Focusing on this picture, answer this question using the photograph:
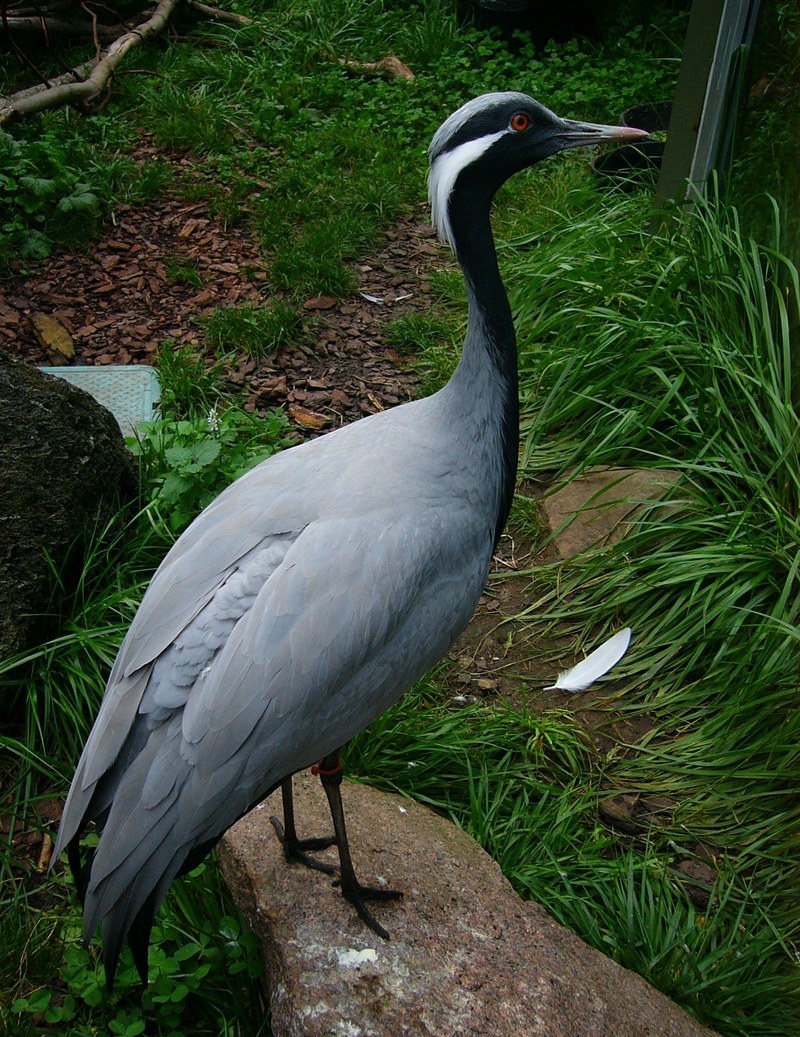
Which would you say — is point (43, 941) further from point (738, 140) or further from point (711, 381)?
point (738, 140)

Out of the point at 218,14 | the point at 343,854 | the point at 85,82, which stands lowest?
the point at 343,854

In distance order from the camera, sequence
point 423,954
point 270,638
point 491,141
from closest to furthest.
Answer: point 270,638 < point 423,954 < point 491,141

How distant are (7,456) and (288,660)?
1405 mm

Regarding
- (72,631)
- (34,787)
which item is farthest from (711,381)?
(34,787)

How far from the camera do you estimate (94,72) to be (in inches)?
255

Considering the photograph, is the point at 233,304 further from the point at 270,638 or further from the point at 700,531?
the point at 270,638

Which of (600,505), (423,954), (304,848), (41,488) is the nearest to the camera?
(423,954)

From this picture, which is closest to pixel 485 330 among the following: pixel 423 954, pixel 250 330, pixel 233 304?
pixel 423 954

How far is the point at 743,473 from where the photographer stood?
3.46 meters

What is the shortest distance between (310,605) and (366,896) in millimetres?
845

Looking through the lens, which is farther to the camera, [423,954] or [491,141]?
[491,141]

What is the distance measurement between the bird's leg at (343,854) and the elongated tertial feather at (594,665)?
1056mm

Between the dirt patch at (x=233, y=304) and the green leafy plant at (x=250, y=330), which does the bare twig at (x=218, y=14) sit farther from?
the green leafy plant at (x=250, y=330)

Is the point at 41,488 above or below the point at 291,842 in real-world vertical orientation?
above
